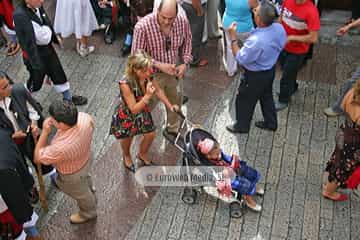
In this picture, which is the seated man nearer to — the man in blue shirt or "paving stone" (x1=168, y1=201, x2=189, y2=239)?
the man in blue shirt

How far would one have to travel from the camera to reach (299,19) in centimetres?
547

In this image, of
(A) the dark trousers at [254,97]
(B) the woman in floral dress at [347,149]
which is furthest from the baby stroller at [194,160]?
(B) the woman in floral dress at [347,149]

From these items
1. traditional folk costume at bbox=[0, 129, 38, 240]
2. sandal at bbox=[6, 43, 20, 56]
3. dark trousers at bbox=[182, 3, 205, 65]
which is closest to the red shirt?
dark trousers at bbox=[182, 3, 205, 65]

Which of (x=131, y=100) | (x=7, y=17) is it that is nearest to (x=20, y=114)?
(x=131, y=100)

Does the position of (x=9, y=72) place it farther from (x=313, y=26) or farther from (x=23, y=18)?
(x=313, y=26)

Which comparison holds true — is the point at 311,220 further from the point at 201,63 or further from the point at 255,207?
the point at 201,63

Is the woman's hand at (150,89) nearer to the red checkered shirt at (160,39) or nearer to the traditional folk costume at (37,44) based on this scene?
the red checkered shirt at (160,39)

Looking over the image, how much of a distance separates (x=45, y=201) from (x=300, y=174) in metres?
2.78

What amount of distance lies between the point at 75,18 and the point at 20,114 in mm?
2552

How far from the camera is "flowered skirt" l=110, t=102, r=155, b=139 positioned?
495 centimetres

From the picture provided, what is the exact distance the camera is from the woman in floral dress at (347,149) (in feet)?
14.6

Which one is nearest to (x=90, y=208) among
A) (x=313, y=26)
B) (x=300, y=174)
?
(x=300, y=174)

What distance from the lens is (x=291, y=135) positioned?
19.4 ft

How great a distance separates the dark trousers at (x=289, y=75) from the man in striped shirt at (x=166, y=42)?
4.40 feet
